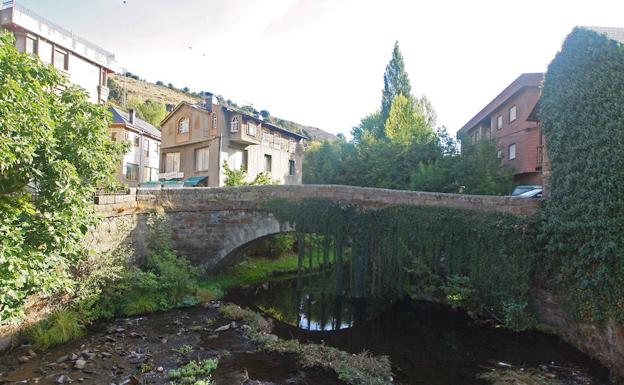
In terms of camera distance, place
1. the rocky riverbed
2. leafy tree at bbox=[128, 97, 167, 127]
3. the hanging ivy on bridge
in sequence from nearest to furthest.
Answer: the rocky riverbed
the hanging ivy on bridge
leafy tree at bbox=[128, 97, 167, 127]

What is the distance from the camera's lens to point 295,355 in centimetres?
870

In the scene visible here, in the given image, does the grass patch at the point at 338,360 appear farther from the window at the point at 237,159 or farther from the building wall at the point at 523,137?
the window at the point at 237,159

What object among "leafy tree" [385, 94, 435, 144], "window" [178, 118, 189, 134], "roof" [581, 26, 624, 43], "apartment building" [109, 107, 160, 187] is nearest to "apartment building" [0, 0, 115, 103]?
"apartment building" [109, 107, 160, 187]

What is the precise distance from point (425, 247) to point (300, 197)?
5029mm

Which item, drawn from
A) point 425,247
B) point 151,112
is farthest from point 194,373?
point 151,112

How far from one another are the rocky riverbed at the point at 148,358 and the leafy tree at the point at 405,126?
16065 millimetres

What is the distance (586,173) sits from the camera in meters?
8.62

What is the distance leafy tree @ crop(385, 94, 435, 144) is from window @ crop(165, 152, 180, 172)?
54.0 feet

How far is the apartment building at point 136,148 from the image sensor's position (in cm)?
2677

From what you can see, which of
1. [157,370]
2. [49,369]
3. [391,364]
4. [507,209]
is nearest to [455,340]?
[391,364]

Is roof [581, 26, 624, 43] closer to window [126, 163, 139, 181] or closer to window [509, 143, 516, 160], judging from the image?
window [509, 143, 516, 160]

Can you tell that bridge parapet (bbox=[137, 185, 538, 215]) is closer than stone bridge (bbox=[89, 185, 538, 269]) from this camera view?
Yes

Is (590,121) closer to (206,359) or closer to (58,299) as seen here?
(206,359)

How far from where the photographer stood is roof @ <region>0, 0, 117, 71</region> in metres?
16.5
